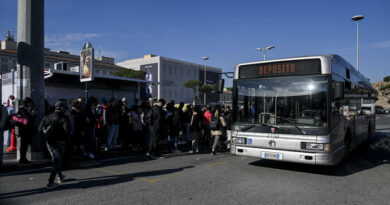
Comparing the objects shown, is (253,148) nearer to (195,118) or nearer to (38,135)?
(195,118)

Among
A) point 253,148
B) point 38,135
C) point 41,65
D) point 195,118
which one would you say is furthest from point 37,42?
point 253,148

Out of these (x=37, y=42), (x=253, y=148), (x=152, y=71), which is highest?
(x=152, y=71)

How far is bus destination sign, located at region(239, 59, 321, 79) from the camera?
6.49m

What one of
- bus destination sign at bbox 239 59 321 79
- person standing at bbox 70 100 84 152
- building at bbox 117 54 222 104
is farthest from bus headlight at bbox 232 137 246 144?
building at bbox 117 54 222 104

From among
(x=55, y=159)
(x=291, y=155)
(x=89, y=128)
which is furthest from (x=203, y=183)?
(x=89, y=128)

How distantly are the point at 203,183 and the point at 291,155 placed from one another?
2060mm

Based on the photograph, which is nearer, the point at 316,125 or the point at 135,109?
the point at 316,125

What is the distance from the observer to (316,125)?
6.04 meters

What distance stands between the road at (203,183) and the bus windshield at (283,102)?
1215mm

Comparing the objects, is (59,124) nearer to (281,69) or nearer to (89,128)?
(89,128)

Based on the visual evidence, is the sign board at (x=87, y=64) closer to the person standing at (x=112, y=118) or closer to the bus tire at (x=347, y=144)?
the person standing at (x=112, y=118)

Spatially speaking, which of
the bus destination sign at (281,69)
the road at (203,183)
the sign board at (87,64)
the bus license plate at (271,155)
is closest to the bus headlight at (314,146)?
the bus license plate at (271,155)

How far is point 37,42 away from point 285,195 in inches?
291

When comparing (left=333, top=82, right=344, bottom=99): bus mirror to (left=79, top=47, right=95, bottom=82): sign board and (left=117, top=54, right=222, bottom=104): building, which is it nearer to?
(left=79, top=47, right=95, bottom=82): sign board
